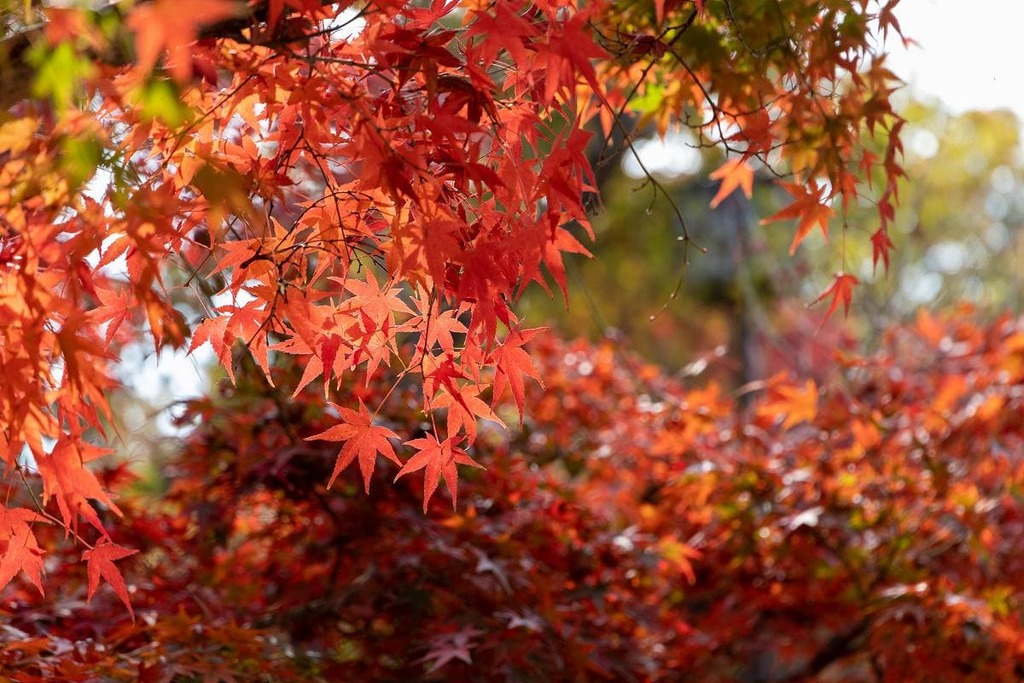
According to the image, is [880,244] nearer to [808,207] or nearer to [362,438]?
[808,207]

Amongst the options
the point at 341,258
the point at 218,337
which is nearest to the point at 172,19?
the point at 341,258

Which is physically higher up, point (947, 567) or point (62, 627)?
point (947, 567)

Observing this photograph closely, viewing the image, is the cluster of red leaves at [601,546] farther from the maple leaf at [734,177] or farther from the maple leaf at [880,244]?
the maple leaf at [880,244]

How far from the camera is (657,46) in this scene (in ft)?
6.19

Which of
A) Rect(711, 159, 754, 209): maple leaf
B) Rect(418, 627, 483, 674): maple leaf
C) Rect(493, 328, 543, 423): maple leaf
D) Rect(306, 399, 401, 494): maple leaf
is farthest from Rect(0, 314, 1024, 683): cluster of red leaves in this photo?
Rect(711, 159, 754, 209): maple leaf

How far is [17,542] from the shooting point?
60.3 inches

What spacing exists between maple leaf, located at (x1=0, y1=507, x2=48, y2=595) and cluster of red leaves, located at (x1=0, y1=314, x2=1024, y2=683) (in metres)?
0.23

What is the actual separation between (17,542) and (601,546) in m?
1.56

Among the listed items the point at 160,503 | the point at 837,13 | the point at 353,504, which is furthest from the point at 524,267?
the point at 160,503

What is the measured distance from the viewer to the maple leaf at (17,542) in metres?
1.51

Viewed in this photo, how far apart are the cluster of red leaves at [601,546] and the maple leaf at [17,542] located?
233 mm

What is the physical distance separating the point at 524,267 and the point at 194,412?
1321 mm

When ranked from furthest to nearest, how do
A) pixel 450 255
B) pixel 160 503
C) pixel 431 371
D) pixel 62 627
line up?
pixel 160 503
pixel 62 627
pixel 431 371
pixel 450 255

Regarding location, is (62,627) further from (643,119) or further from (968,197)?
(968,197)
